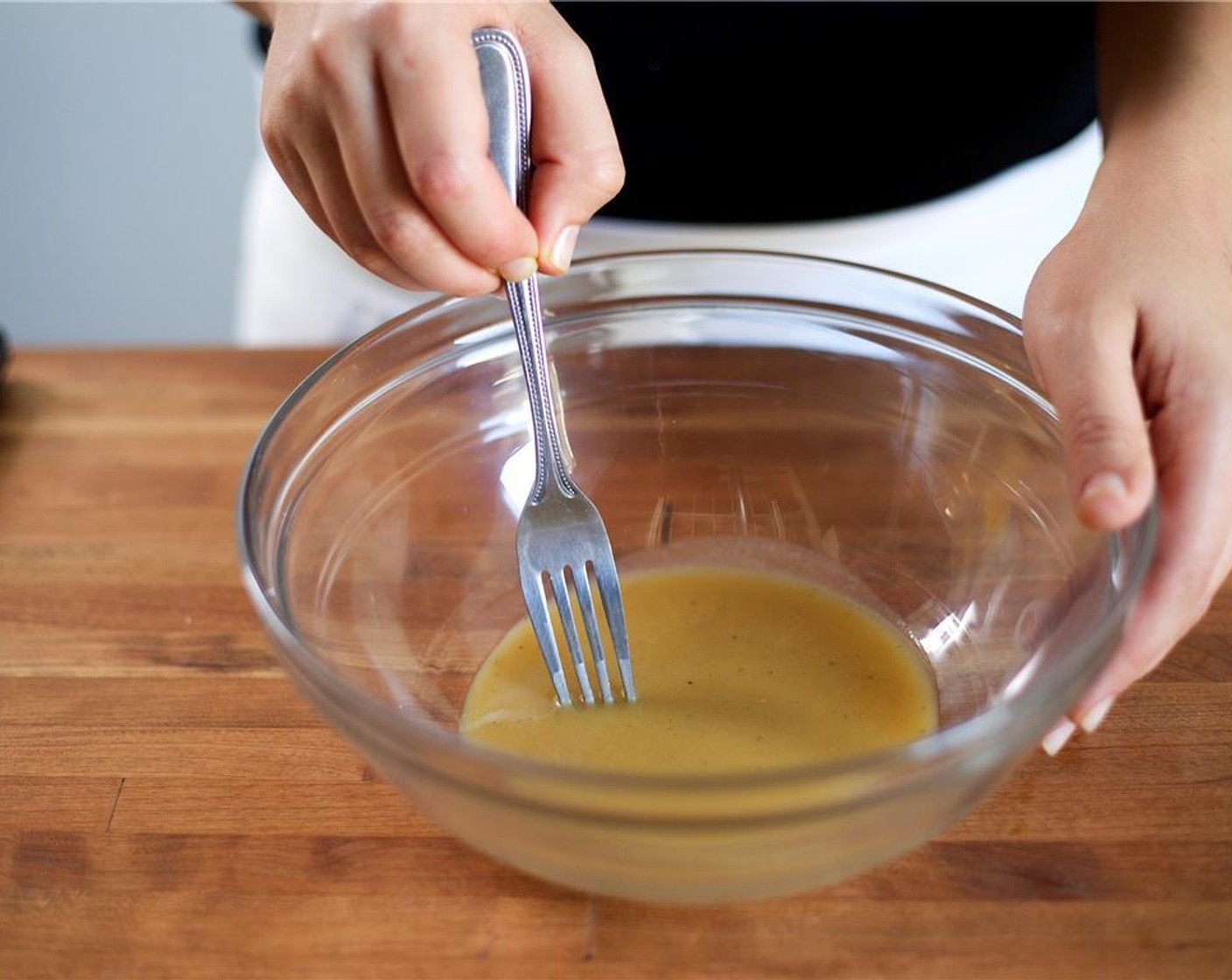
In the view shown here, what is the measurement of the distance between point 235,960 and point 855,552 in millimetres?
532

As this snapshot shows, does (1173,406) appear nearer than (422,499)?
Yes

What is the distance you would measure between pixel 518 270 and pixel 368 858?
371 mm

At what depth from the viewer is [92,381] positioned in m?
1.30

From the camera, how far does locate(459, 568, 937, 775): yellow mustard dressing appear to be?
0.85 m

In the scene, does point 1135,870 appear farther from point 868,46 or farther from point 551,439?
point 868,46

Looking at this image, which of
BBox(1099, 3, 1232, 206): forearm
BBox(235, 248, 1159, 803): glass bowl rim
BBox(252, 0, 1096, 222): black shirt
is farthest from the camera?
BBox(252, 0, 1096, 222): black shirt

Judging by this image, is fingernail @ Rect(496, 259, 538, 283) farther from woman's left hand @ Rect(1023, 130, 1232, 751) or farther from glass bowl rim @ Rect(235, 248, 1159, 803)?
woman's left hand @ Rect(1023, 130, 1232, 751)

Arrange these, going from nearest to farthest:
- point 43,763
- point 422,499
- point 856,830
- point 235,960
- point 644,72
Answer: point 856,830 → point 235,960 → point 43,763 → point 422,499 → point 644,72

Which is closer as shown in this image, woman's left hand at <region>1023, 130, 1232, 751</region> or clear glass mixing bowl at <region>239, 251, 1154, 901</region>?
woman's left hand at <region>1023, 130, 1232, 751</region>

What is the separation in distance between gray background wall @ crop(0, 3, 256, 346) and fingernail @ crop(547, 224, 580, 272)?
2.04 m

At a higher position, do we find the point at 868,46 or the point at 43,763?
the point at 868,46

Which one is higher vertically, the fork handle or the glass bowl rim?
the fork handle

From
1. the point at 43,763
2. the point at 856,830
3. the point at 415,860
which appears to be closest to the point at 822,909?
the point at 856,830

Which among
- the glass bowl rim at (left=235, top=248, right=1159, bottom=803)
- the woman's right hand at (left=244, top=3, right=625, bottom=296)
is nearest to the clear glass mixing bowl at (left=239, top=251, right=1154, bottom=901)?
the glass bowl rim at (left=235, top=248, right=1159, bottom=803)
